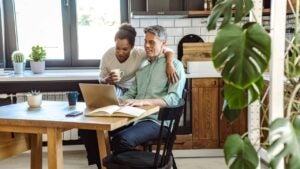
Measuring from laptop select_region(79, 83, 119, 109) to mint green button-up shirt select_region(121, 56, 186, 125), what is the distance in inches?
17.4

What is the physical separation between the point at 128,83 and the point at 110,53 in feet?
1.02

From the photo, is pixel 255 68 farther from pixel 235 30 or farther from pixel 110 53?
pixel 110 53

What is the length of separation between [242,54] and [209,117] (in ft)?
9.15

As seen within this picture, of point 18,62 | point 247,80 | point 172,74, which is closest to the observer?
point 247,80

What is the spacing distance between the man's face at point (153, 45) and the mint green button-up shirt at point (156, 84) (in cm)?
6

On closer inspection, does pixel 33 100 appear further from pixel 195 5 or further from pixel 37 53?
pixel 195 5

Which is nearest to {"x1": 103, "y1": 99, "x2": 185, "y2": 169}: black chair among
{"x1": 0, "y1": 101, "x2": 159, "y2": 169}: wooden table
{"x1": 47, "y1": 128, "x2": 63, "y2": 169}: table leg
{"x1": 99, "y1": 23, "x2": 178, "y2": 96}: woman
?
{"x1": 0, "y1": 101, "x2": 159, "y2": 169}: wooden table

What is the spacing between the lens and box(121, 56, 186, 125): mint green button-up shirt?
2891 millimetres

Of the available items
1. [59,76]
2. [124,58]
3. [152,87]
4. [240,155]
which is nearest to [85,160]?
[59,76]

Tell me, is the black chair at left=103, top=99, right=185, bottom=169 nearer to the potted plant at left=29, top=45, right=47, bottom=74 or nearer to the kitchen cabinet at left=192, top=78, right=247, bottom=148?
the kitchen cabinet at left=192, top=78, right=247, bottom=148

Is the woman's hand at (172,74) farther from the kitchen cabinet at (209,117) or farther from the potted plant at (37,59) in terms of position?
the potted plant at (37,59)

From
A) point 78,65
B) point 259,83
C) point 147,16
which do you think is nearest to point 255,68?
point 259,83

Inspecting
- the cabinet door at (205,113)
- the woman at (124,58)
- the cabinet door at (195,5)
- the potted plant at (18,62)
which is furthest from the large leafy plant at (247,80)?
the potted plant at (18,62)

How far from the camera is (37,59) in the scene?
4.18 metres
